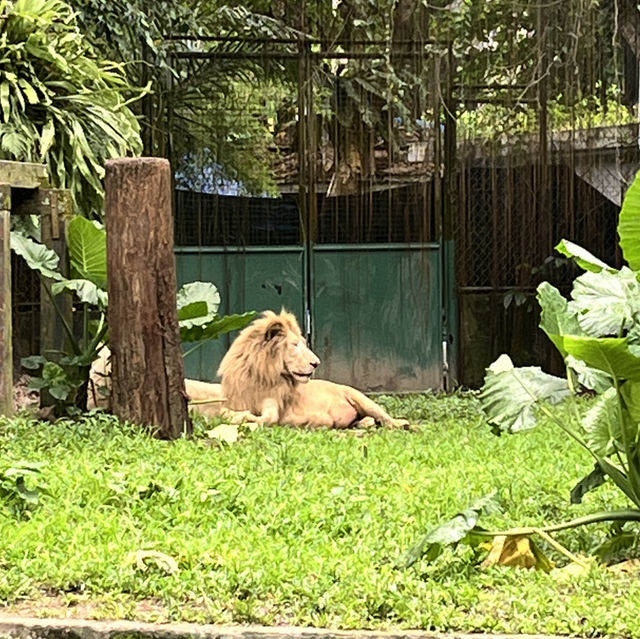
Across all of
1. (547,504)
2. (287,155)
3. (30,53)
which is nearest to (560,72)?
(287,155)

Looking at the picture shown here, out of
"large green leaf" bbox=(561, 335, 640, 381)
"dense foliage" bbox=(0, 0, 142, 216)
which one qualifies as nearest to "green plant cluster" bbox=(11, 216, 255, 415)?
"dense foliage" bbox=(0, 0, 142, 216)

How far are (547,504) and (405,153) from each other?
6.51 metres

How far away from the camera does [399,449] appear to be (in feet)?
22.3

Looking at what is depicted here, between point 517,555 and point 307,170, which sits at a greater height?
point 307,170

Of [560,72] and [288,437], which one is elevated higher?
[560,72]

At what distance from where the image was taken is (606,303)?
3994mm

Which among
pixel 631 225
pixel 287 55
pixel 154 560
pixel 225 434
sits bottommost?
pixel 225 434

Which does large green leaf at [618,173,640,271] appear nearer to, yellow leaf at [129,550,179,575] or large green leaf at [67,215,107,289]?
yellow leaf at [129,550,179,575]

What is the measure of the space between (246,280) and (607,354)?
7388mm

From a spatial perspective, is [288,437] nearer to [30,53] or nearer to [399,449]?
[399,449]

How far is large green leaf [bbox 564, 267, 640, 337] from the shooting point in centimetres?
394

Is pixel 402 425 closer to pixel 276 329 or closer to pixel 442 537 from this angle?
pixel 276 329

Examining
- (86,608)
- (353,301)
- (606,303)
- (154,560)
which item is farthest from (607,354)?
(353,301)

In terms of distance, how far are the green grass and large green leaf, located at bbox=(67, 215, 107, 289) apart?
1082 millimetres
